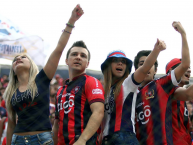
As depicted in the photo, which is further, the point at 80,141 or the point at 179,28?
the point at 179,28

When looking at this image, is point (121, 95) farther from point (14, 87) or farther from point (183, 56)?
point (14, 87)

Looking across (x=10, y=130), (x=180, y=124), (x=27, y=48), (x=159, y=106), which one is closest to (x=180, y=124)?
(x=180, y=124)

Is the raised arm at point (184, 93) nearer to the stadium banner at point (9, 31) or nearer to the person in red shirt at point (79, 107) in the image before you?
the person in red shirt at point (79, 107)

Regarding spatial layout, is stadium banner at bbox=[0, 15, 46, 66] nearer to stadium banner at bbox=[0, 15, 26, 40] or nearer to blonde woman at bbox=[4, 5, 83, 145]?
stadium banner at bbox=[0, 15, 26, 40]

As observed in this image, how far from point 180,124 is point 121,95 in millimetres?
856

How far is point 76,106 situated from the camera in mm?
1912

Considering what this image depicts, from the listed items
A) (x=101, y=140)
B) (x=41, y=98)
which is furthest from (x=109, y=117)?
(x=41, y=98)

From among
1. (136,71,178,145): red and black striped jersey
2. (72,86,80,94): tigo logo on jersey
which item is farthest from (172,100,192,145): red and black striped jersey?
(72,86,80,94): tigo logo on jersey

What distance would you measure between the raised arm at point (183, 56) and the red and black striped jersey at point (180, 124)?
0.49 meters

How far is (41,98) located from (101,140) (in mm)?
647

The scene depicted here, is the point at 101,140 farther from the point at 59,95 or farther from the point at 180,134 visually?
the point at 180,134

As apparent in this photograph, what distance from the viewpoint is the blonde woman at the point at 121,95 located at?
1.88m

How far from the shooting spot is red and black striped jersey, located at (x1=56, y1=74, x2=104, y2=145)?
6.11 feet

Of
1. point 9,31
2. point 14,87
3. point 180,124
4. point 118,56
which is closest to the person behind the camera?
point 118,56
